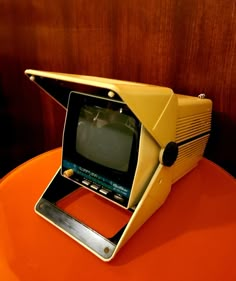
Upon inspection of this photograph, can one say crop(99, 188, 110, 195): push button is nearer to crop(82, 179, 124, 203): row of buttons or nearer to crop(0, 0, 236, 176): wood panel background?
crop(82, 179, 124, 203): row of buttons

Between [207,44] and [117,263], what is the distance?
66 centimetres

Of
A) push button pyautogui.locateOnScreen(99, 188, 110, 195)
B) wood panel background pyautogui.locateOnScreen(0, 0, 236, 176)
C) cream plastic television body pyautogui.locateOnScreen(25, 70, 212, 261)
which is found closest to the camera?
cream plastic television body pyautogui.locateOnScreen(25, 70, 212, 261)

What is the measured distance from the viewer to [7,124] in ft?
4.90

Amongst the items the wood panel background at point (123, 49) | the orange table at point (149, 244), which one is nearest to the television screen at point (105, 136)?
the orange table at point (149, 244)

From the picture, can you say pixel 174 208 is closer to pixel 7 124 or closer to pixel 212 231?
pixel 212 231

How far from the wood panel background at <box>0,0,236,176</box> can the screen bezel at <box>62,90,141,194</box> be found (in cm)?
40

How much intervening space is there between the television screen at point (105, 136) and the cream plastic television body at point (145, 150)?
0.05 meters

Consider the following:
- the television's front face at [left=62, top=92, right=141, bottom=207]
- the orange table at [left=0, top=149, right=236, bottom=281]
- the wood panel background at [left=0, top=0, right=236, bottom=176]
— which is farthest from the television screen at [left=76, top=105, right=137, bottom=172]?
the wood panel background at [left=0, top=0, right=236, bottom=176]

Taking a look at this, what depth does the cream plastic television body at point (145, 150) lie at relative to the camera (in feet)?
1.40

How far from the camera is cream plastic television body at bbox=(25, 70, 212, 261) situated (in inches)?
16.8

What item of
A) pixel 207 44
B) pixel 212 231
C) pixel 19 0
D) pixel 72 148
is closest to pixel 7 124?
pixel 19 0

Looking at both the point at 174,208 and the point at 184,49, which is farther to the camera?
the point at 184,49

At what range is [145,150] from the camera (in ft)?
1.53

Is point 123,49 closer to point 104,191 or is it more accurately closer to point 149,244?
point 104,191
